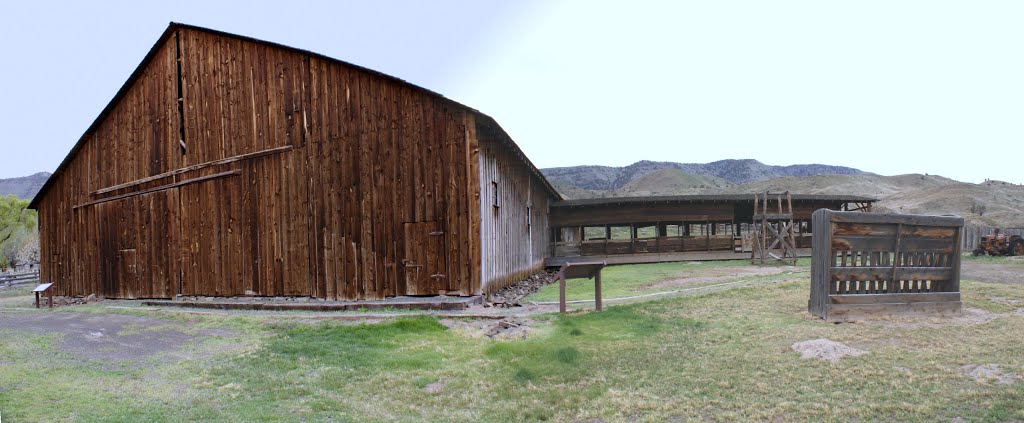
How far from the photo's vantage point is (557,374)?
8148 millimetres

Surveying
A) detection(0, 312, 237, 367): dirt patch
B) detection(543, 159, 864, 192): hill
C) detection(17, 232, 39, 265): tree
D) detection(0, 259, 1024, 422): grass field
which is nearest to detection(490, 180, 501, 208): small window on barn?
detection(0, 259, 1024, 422): grass field

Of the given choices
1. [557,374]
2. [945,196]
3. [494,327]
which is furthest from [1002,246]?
[945,196]

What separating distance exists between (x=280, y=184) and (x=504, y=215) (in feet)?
22.3

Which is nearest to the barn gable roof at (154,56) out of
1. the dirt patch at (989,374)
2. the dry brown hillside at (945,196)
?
the dirt patch at (989,374)

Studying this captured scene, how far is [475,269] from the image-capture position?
15492 mm

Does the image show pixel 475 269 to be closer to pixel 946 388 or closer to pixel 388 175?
pixel 388 175

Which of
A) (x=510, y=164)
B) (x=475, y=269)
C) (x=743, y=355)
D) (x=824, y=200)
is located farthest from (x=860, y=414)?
(x=824, y=200)

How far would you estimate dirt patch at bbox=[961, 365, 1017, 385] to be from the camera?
6752 mm

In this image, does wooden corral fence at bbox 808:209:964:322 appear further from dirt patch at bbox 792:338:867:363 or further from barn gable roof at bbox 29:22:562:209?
barn gable roof at bbox 29:22:562:209

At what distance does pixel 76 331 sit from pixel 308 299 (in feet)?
20.0

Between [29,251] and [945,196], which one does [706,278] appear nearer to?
[945,196]

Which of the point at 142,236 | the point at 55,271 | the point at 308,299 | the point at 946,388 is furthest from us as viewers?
the point at 55,271

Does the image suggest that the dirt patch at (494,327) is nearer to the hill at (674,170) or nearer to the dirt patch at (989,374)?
the dirt patch at (989,374)

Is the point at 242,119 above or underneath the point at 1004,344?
above
